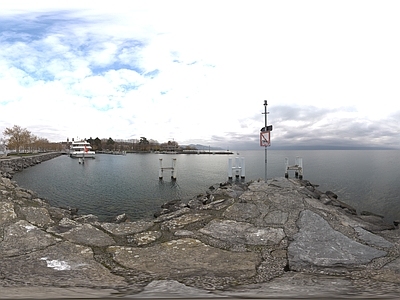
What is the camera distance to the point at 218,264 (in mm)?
4387

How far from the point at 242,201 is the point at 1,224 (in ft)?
20.2

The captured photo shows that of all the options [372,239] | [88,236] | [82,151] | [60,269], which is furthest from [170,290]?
[82,151]

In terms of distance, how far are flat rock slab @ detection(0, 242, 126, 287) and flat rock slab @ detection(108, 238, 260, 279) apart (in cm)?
49

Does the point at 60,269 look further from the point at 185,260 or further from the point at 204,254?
the point at 204,254

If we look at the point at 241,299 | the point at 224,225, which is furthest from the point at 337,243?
the point at 241,299

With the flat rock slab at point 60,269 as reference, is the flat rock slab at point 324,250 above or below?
below

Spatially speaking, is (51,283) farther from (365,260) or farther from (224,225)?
(365,260)

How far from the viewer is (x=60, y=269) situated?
4.12m

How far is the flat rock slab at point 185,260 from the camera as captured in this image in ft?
13.4

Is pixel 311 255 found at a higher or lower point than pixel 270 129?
lower

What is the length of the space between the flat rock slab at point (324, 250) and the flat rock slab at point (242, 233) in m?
0.44

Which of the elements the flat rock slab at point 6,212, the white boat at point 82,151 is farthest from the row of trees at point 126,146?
the flat rock slab at point 6,212

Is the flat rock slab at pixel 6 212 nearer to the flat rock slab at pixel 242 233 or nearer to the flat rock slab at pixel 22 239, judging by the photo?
the flat rock slab at pixel 22 239

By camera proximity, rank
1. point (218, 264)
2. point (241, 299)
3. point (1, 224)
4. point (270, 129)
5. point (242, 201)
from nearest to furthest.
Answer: point (241, 299) < point (218, 264) < point (1, 224) < point (242, 201) < point (270, 129)
